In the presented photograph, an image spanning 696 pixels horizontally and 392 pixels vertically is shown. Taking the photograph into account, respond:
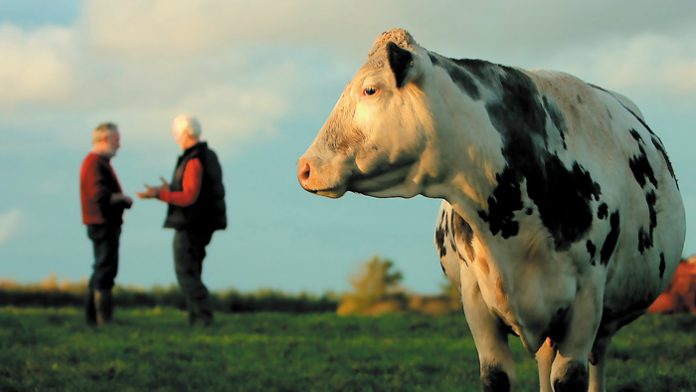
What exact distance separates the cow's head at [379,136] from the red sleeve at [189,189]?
8.51 meters

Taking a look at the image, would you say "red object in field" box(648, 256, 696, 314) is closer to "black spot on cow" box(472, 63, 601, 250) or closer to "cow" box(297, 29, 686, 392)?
"cow" box(297, 29, 686, 392)

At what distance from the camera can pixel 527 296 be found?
489 centimetres

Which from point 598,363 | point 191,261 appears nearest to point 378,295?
point 191,261

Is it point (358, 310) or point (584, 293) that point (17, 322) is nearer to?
point (358, 310)

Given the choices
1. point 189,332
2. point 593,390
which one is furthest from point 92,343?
point 593,390

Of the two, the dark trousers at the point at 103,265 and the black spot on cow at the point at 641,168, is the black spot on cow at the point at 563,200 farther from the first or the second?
the dark trousers at the point at 103,265

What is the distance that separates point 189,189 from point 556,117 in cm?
835

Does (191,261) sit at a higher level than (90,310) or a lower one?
higher

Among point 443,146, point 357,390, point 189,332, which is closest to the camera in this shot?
point 443,146

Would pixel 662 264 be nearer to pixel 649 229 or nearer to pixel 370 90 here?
pixel 649 229

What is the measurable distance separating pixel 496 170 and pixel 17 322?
10.1 metres

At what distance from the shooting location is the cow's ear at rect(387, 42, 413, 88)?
4270 mm

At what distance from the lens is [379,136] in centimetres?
438

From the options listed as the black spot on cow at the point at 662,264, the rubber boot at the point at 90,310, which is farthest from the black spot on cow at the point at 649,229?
the rubber boot at the point at 90,310
